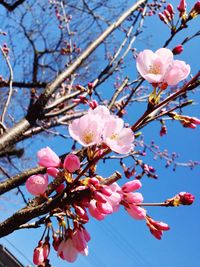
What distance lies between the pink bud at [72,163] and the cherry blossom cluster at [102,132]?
0.16 ft

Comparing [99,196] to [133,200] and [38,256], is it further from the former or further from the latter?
[38,256]

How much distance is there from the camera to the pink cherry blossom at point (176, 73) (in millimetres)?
1034

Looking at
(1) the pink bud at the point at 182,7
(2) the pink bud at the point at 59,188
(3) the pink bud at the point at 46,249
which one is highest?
(1) the pink bud at the point at 182,7

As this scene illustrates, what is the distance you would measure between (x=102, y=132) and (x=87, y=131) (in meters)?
0.05

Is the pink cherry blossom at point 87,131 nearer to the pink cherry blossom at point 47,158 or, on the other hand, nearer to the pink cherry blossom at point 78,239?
the pink cherry blossom at point 47,158

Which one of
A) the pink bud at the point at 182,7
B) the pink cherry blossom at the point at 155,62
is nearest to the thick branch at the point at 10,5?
the pink bud at the point at 182,7

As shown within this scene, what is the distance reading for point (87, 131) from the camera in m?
0.96

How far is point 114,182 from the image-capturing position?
0.98 m

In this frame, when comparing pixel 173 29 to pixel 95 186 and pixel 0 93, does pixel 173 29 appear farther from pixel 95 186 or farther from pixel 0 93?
pixel 0 93

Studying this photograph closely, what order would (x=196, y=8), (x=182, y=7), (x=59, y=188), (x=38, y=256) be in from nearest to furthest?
(x=59, y=188), (x=38, y=256), (x=196, y=8), (x=182, y=7)

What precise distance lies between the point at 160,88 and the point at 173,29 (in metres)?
0.69

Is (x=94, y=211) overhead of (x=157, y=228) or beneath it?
overhead

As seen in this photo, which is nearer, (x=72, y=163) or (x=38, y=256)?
(x=72, y=163)

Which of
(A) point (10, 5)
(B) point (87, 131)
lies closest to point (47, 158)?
(B) point (87, 131)
